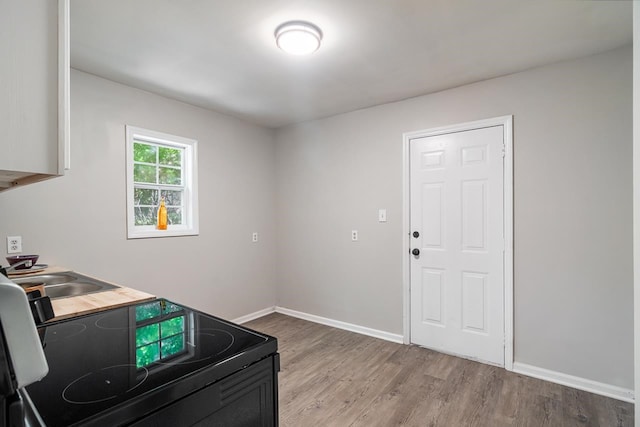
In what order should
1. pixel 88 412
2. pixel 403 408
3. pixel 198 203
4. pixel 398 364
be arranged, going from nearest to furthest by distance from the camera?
pixel 88 412 → pixel 403 408 → pixel 398 364 → pixel 198 203

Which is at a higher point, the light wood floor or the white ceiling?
the white ceiling

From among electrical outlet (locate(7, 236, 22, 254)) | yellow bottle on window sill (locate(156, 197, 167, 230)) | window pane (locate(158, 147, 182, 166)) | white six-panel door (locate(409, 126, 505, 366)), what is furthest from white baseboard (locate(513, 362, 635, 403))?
electrical outlet (locate(7, 236, 22, 254))

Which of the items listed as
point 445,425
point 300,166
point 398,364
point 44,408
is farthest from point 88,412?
point 300,166

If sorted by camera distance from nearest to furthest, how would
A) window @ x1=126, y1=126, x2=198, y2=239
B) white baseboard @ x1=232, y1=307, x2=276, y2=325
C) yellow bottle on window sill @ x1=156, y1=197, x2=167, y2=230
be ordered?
window @ x1=126, y1=126, x2=198, y2=239 < yellow bottle on window sill @ x1=156, y1=197, x2=167, y2=230 < white baseboard @ x1=232, y1=307, x2=276, y2=325

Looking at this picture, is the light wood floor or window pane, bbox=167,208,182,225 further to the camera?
window pane, bbox=167,208,182,225

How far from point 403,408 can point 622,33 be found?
2767mm

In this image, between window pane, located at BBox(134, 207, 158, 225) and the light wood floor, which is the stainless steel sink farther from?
the light wood floor

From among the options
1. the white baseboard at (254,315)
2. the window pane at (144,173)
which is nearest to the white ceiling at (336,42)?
the window pane at (144,173)

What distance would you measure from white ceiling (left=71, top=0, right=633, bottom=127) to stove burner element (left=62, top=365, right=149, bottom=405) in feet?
5.79

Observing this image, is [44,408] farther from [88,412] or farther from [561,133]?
[561,133]

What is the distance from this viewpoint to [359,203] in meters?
3.41

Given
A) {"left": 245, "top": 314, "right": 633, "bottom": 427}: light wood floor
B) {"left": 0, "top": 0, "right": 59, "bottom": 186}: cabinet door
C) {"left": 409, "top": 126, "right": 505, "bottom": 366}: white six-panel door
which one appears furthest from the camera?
{"left": 409, "top": 126, "right": 505, "bottom": 366}: white six-panel door

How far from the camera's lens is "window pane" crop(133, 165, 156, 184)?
2909mm

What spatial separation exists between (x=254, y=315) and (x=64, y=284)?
2274mm
